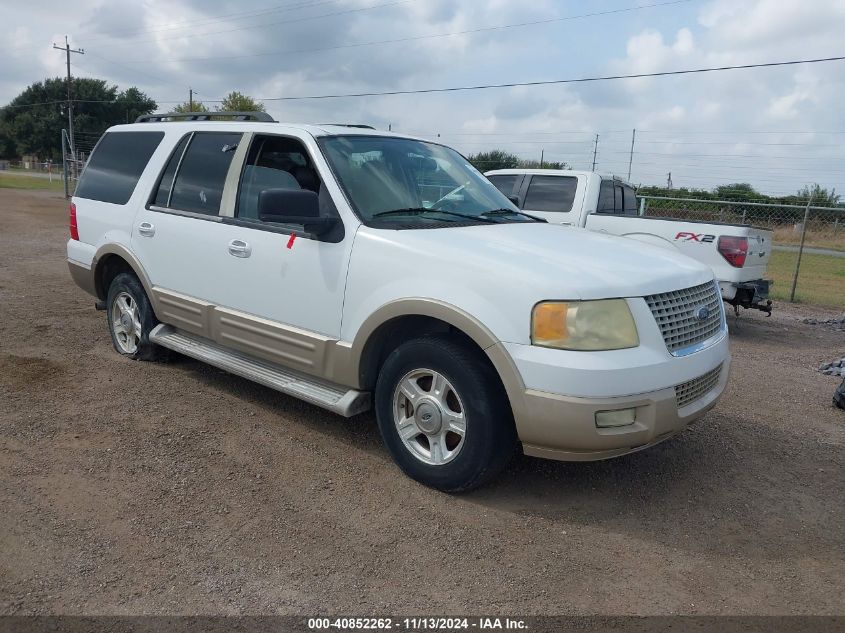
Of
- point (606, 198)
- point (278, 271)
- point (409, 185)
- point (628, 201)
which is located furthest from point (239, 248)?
point (628, 201)

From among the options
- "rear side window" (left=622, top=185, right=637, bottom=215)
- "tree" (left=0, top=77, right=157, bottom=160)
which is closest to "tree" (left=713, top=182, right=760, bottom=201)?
"rear side window" (left=622, top=185, right=637, bottom=215)

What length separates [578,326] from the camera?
10.8 ft

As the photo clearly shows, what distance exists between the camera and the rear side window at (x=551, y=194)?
9.28m

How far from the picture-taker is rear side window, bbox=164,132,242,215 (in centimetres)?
496

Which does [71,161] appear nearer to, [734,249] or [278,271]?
[734,249]

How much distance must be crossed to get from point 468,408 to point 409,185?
5.49 feet

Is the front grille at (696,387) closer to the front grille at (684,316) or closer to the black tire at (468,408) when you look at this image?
the front grille at (684,316)

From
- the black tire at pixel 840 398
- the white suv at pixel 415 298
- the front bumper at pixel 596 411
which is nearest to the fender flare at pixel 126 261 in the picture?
the white suv at pixel 415 298

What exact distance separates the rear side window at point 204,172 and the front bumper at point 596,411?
278 cm

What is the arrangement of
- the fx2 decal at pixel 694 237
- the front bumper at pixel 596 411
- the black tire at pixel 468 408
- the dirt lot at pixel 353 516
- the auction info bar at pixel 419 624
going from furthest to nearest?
the fx2 decal at pixel 694 237, the black tire at pixel 468 408, the front bumper at pixel 596 411, the dirt lot at pixel 353 516, the auction info bar at pixel 419 624

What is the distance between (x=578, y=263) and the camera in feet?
11.7

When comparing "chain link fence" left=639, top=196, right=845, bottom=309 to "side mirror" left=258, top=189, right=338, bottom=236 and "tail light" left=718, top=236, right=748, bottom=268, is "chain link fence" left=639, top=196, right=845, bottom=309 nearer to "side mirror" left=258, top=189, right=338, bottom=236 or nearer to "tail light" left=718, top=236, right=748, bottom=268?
"tail light" left=718, top=236, right=748, bottom=268

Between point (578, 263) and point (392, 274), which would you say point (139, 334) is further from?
point (578, 263)

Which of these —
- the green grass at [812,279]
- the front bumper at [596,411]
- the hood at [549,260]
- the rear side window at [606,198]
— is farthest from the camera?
the green grass at [812,279]
